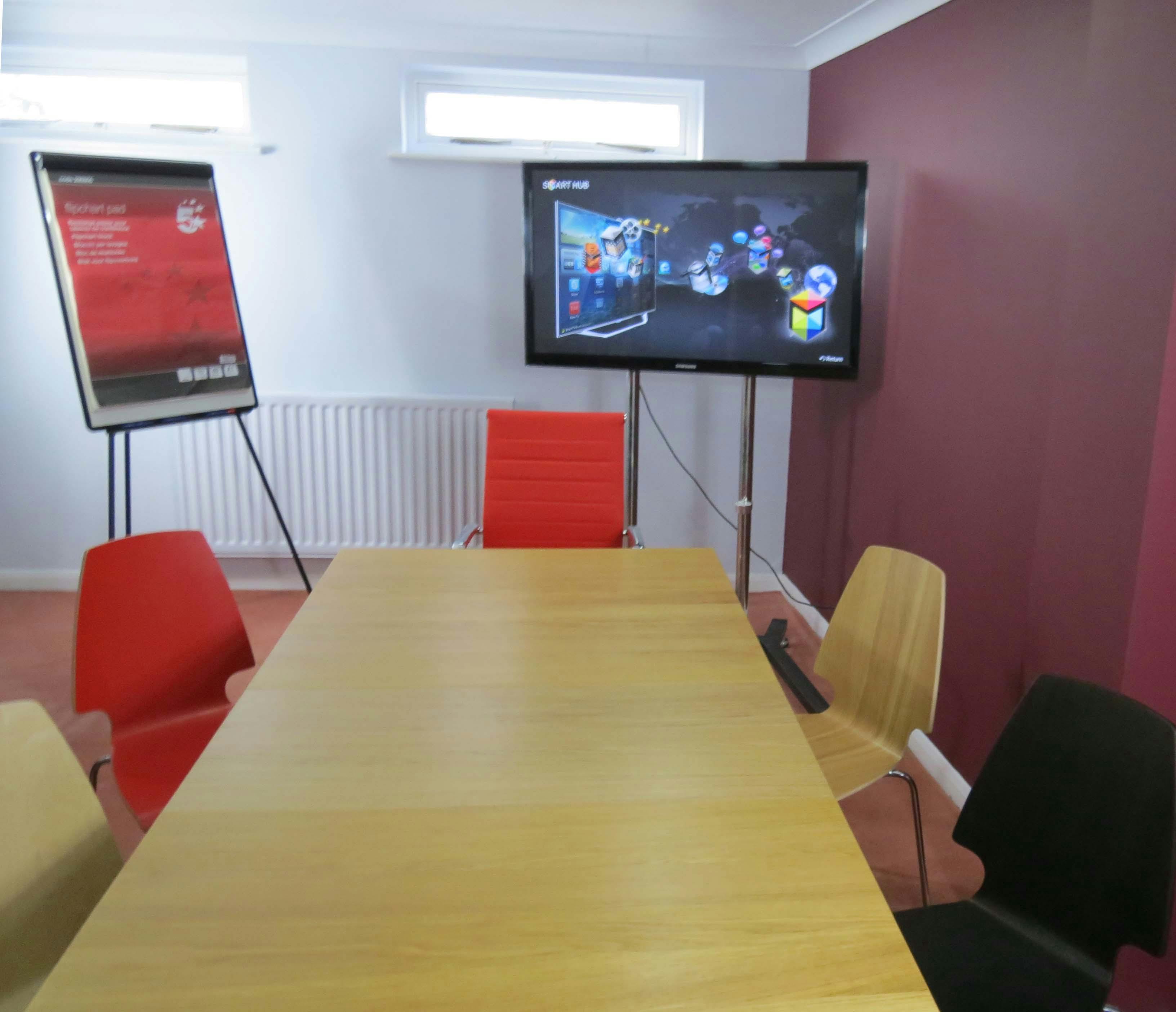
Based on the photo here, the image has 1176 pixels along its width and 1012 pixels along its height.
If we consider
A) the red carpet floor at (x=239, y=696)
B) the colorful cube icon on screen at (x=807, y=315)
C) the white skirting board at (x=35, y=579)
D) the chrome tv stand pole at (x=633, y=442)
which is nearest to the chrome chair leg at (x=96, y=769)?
the red carpet floor at (x=239, y=696)

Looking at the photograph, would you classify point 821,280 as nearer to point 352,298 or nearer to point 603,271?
point 603,271

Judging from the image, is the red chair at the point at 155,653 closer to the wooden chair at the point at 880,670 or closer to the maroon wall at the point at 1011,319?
the wooden chair at the point at 880,670

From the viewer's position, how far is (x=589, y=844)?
131 centimetres

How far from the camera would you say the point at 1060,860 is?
5.08ft

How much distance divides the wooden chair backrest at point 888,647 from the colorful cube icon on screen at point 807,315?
123 cm

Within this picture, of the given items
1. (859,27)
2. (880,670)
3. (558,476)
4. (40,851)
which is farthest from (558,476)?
(40,851)

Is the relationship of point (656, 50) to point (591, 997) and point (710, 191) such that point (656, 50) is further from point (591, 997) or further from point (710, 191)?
point (591, 997)

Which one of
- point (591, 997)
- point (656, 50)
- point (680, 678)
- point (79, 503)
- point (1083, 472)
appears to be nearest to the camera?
point (591, 997)

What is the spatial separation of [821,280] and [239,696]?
7.62 ft

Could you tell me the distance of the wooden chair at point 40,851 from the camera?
1.31 metres

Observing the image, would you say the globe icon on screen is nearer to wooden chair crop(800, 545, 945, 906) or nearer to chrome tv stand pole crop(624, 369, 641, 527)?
chrome tv stand pole crop(624, 369, 641, 527)

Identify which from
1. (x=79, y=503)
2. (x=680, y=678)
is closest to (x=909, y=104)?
(x=680, y=678)

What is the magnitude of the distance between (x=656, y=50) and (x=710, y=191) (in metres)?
0.95

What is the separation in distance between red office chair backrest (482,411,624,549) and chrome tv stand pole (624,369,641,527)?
0.47 meters
